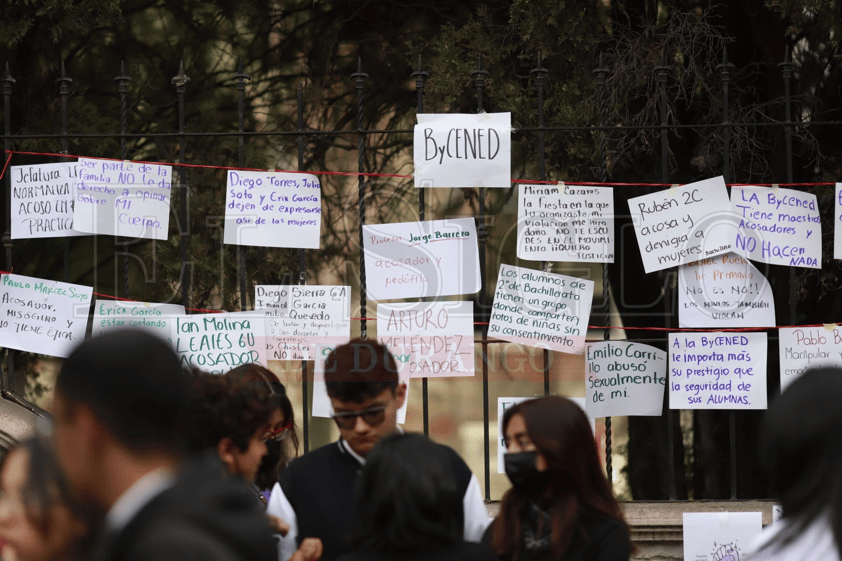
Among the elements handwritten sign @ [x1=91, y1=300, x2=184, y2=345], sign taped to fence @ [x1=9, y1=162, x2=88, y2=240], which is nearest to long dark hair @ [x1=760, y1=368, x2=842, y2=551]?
handwritten sign @ [x1=91, y1=300, x2=184, y2=345]

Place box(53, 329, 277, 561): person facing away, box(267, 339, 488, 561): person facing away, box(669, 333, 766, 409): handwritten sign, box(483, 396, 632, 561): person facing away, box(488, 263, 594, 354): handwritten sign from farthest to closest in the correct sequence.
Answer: box(488, 263, 594, 354): handwritten sign, box(669, 333, 766, 409): handwritten sign, box(267, 339, 488, 561): person facing away, box(483, 396, 632, 561): person facing away, box(53, 329, 277, 561): person facing away

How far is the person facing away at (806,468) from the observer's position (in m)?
1.74

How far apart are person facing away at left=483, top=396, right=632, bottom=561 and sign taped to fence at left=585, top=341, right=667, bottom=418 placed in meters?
1.88

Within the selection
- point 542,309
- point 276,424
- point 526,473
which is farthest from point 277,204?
point 526,473

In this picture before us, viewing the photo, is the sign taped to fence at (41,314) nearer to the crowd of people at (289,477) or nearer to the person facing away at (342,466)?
the crowd of people at (289,477)

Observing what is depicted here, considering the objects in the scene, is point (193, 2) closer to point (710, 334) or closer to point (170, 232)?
point (170, 232)

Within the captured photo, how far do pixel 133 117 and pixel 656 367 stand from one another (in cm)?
448

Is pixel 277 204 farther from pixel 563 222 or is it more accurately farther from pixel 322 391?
pixel 563 222

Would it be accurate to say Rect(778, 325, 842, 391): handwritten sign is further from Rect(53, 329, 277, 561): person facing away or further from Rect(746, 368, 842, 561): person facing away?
Rect(53, 329, 277, 561): person facing away

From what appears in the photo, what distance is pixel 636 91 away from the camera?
18.0 ft

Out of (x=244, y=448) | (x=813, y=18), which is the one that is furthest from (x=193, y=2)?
(x=244, y=448)

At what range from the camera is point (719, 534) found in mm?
4066

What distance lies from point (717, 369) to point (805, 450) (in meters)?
2.64

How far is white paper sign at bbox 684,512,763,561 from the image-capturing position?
405cm
